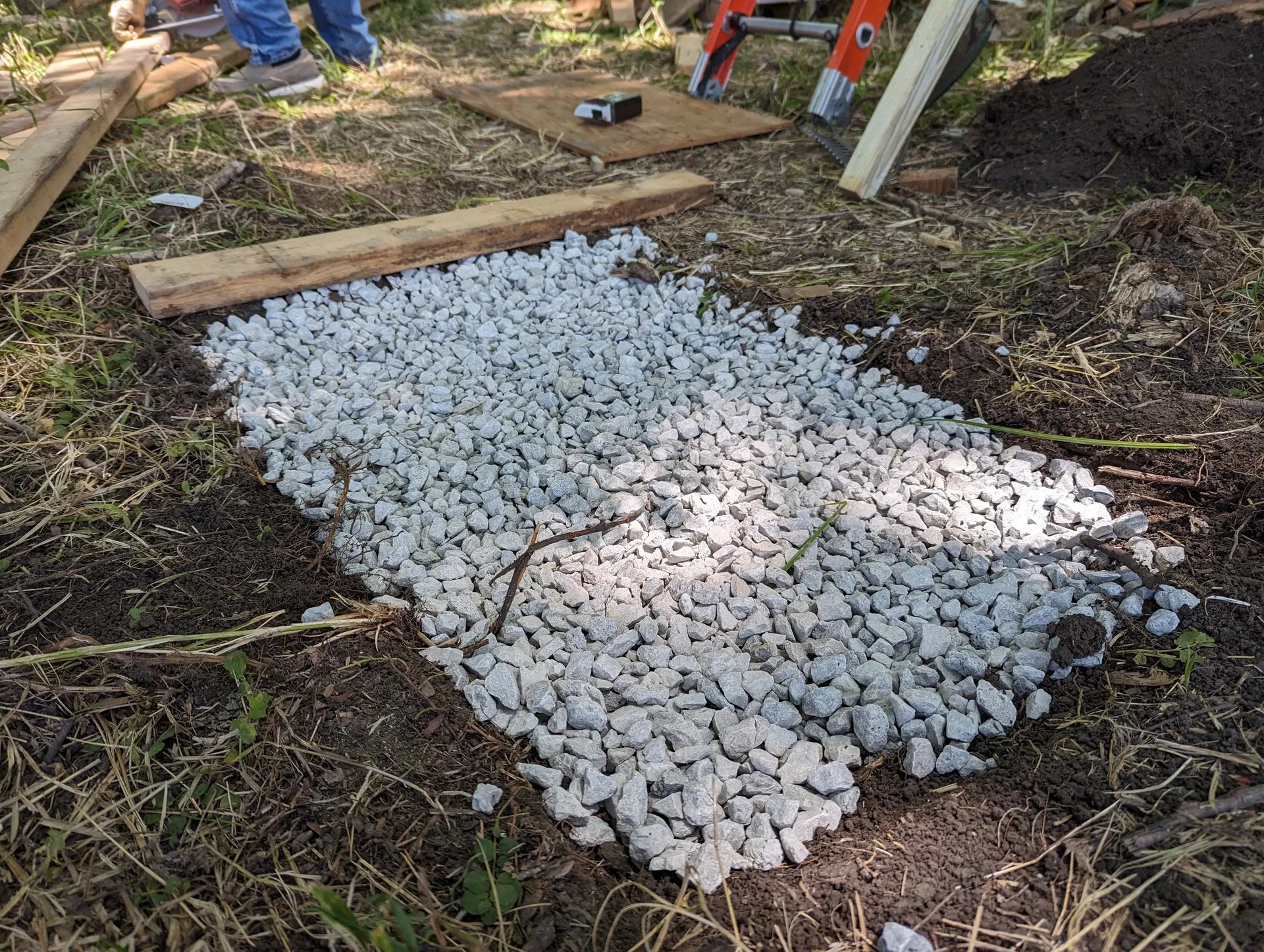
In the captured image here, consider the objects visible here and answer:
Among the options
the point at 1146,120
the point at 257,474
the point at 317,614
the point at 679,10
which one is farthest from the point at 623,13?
the point at 317,614

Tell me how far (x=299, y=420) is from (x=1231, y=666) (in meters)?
2.21

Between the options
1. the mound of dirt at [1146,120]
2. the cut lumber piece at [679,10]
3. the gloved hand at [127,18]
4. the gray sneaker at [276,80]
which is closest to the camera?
the mound of dirt at [1146,120]

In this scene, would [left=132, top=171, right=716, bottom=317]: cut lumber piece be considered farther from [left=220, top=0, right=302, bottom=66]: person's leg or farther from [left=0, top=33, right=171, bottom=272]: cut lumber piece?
[left=220, top=0, right=302, bottom=66]: person's leg

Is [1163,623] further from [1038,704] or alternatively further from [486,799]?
[486,799]

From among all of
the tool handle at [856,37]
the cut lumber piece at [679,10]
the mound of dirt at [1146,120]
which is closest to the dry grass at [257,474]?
the mound of dirt at [1146,120]

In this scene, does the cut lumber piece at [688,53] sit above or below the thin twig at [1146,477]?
above

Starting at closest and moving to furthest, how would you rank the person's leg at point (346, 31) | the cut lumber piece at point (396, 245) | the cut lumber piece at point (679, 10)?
the cut lumber piece at point (396, 245) → the person's leg at point (346, 31) → the cut lumber piece at point (679, 10)

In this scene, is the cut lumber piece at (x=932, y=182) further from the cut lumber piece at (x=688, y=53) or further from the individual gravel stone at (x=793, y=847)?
the individual gravel stone at (x=793, y=847)

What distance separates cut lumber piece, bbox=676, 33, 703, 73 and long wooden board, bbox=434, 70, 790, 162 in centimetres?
34

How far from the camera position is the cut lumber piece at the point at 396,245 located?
280 cm

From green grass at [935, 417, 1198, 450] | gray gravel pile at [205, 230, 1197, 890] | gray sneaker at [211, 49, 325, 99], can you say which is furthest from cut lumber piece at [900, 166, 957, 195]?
gray sneaker at [211, 49, 325, 99]

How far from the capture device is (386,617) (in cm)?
183

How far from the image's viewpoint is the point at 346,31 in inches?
187

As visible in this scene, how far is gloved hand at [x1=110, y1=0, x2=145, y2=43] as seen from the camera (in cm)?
444
